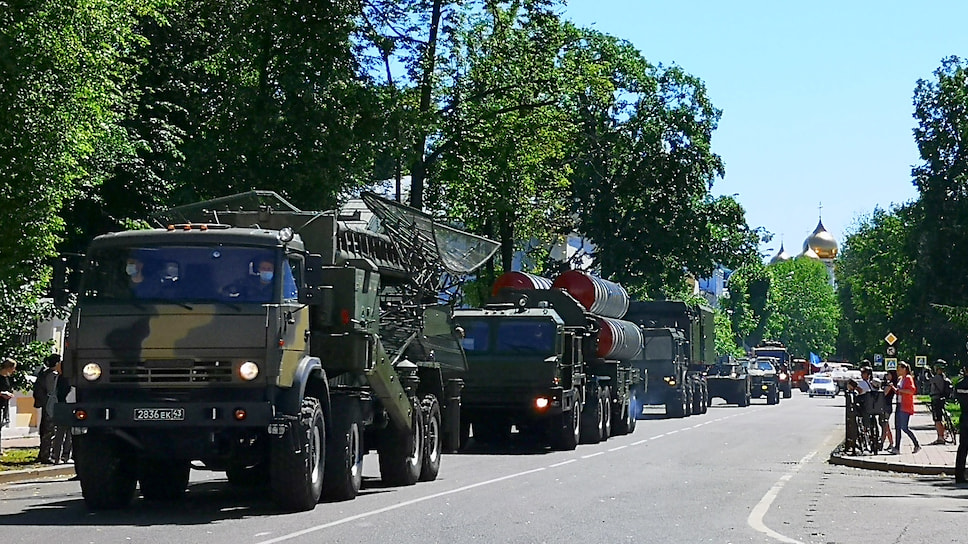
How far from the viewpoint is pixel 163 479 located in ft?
59.4

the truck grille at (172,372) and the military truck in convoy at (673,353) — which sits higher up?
the military truck in convoy at (673,353)

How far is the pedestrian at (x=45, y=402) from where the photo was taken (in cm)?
2445

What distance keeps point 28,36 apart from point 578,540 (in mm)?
11192

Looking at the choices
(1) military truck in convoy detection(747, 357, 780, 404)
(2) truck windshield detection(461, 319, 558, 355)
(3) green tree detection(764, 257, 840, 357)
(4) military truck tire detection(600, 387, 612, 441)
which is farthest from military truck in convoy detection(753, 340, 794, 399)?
(3) green tree detection(764, 257, 840, 357)

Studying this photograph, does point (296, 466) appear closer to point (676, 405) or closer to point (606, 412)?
point (606, 412)

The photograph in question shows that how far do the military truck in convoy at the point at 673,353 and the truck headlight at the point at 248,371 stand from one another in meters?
31.4

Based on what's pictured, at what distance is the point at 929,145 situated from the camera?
2899 inches

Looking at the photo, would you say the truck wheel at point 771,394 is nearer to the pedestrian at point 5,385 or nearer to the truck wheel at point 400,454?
the pedestrian at point 5,385

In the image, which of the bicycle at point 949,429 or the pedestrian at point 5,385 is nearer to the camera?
the pedestrian at point 5,385

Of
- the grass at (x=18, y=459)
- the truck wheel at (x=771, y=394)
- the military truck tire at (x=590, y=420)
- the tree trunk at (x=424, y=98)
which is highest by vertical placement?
the tree trunk at (x=424, y=98)

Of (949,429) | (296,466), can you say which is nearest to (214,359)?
(296,466)

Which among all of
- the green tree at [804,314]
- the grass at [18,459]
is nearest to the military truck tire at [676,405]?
the grass at [18,459]

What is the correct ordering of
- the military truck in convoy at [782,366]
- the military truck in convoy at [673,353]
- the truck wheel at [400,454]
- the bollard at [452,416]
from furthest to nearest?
the military truck in convoy at [782,366], the military truck in convoy at [673,353], the bollard at [452,416], the truck wheel at [400,454]

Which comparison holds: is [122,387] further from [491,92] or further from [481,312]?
[491,92]
